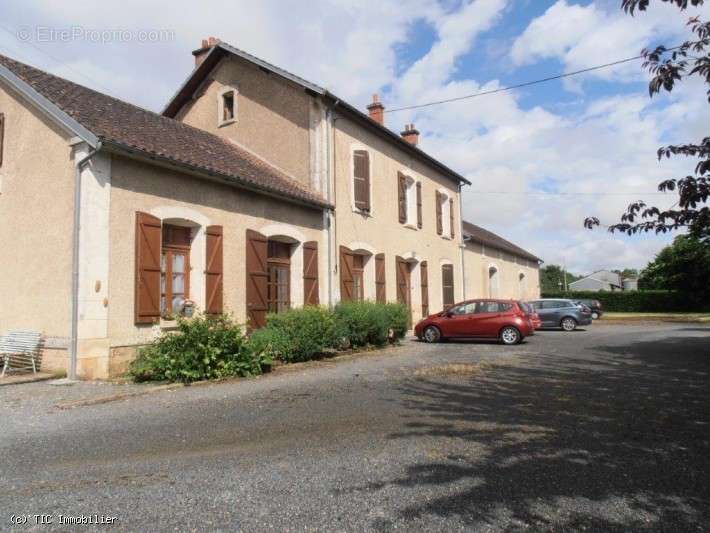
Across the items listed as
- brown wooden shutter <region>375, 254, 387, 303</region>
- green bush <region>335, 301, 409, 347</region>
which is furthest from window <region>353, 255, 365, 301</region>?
green bush <region>335, 301, 409, 347</region>

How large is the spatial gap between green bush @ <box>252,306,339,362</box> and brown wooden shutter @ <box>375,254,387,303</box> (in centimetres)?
535

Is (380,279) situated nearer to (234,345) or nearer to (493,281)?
(234,345)

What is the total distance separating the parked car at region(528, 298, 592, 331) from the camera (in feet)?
67.8

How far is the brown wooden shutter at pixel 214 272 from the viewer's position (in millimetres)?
10008

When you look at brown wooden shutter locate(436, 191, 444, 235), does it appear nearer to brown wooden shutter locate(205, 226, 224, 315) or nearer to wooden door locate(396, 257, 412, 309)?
wooden door locate(396, 257, 412, 309)

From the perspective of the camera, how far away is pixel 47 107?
898 cm

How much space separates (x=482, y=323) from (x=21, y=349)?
1061 cm

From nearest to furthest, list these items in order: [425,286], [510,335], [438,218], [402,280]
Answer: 1. [510,335]
2. [402,280]
3. [425,286]
4. [438,218]

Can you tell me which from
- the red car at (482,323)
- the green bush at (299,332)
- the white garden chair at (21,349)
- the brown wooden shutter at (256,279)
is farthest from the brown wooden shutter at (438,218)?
the white garden chair at (21,349)

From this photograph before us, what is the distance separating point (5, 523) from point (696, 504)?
4.19 m

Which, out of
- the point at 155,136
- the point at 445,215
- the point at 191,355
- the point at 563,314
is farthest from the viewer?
the point at 445,215

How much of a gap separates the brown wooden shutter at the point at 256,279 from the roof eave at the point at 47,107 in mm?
3634

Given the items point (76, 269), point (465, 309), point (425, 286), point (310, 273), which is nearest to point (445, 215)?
point (425, 286)

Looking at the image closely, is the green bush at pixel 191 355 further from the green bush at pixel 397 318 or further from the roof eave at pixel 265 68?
the roof eave at pixel 265 68
